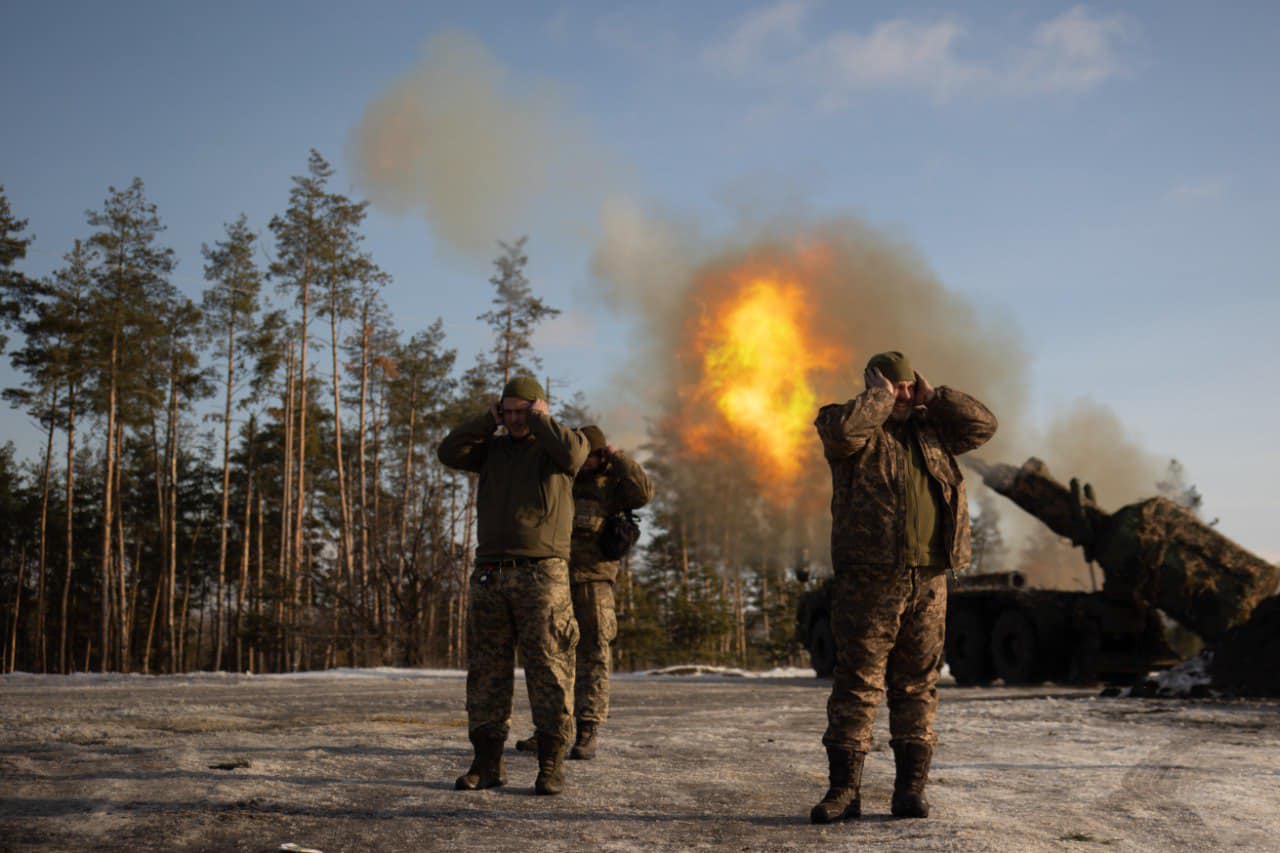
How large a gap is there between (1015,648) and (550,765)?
15434 mm

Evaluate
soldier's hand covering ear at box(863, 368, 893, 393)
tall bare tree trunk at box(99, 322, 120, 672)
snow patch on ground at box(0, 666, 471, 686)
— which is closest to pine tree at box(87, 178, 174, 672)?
tall bare tree trunk at box(99, 322, 120, 672)

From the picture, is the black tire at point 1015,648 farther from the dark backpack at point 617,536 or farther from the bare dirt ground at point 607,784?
the dark backpack at point 617,536

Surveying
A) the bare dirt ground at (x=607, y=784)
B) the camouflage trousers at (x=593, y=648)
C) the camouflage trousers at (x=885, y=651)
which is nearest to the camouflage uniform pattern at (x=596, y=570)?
the camouflage trousers at (x=593, y=648)

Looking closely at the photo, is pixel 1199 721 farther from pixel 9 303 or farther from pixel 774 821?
pixel 9 303

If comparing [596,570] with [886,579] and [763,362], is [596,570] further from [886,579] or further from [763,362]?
[763,362]

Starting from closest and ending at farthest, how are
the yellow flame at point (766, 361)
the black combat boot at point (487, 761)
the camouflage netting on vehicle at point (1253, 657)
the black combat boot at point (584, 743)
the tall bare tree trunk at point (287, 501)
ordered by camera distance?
the black combat boot at point (487, 761), the black combat boot at point (584, 743), the camouflage netting on vehicle at point (1253, 657), the yellow flame at point (766, 361), the tall bare tree trunk at point (287, 501)

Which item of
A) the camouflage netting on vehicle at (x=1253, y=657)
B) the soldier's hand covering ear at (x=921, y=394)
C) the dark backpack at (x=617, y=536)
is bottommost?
the camouflage netting on vehicle at (x=1253, y=657)

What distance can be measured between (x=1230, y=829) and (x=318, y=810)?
4200mm

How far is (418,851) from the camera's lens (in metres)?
4.20

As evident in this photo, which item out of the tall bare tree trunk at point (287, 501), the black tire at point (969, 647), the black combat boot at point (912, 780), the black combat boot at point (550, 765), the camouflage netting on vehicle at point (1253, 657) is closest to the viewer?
the black combat boot at point (912, 780)

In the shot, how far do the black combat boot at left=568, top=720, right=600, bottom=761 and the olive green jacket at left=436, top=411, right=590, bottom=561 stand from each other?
1600 mm

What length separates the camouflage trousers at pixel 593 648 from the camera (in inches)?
280

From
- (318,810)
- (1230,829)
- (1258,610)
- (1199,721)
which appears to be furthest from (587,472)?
(1258,610)

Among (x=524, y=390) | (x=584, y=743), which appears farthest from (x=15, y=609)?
(x=524, y=390)
